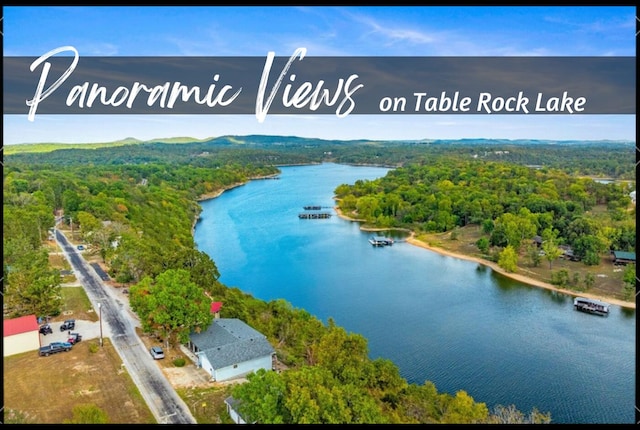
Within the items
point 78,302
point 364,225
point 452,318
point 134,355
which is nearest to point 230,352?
point 134,355

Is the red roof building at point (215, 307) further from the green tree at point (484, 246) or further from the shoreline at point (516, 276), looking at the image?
the green tree at point (484, 246)

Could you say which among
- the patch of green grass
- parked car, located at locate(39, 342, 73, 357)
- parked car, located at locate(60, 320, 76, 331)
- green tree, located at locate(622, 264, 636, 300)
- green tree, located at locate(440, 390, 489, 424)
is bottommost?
the patch of green grass

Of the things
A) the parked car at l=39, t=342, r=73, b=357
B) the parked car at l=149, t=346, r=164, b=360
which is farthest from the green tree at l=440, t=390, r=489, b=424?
the parked car at l=39, t=342, r=73, b=357

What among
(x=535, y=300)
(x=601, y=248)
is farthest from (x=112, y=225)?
(x=601, y=248)

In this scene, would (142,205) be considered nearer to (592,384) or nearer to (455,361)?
(455,361)

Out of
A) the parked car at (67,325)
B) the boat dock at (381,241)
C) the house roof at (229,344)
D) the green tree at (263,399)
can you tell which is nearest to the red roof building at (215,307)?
the house roof at (229,344)

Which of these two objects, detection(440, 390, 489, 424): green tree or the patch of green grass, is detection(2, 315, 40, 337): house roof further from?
detection(440, 390, 489, 424): green tree

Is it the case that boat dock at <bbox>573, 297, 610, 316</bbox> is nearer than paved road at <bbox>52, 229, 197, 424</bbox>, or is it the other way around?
paved road at <bbox>52, 229, 197, 424</bbox>
